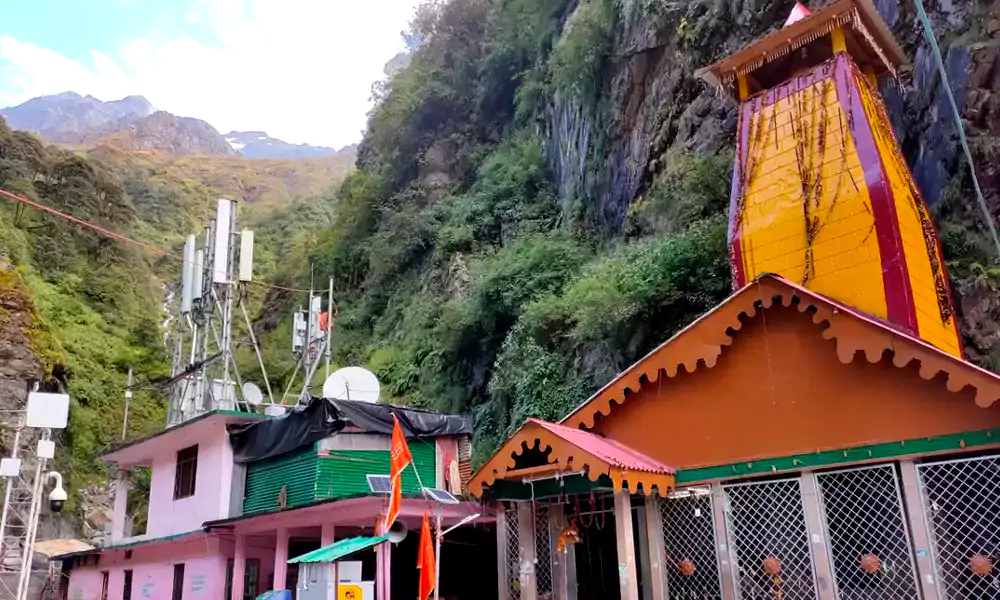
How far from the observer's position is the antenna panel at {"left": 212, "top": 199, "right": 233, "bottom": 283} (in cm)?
2109

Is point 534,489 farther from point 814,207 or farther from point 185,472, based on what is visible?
point 185,472

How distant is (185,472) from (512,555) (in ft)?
34.7

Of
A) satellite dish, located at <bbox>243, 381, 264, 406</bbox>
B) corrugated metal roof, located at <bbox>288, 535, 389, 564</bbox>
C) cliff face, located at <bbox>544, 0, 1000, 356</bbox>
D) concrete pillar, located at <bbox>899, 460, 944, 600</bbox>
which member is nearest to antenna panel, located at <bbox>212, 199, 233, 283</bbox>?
satellite dish, located at <bbox>243, 381, 264, 406</bbox>

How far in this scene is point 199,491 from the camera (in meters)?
16.6

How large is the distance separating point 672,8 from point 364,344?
1978 centimetres

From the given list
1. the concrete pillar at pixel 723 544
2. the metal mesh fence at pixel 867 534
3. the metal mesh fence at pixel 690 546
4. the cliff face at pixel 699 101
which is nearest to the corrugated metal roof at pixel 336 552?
the metal mesh fence at pixel 690 546

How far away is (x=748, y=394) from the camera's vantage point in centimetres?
891

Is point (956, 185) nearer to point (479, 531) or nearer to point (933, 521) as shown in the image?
point (933, 521)

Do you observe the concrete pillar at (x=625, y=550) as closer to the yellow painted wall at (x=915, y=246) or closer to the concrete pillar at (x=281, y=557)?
the yellow painted wall at (x=915, y=246)

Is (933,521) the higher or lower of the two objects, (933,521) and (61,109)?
the lower

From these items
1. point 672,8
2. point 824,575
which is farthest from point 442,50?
point 824,575

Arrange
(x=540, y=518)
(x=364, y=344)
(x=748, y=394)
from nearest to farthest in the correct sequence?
1. (x=748, y=394)
2. (x=540, y=518)
3. (x=364, y=344)

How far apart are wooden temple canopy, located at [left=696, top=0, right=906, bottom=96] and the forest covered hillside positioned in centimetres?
247

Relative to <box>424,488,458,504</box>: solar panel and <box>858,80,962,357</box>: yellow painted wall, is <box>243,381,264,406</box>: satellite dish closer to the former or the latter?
<box>424,488,458,504</box>: solar panel
